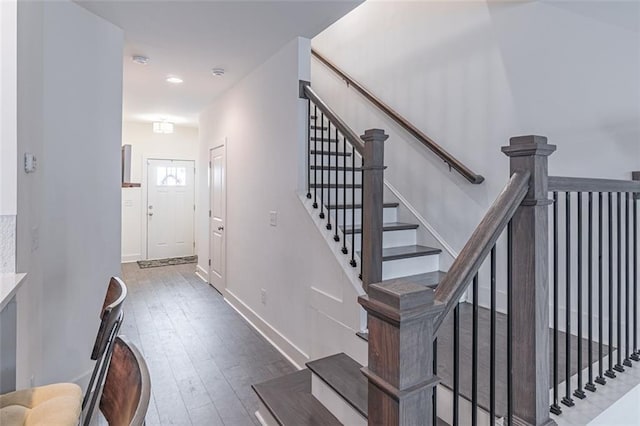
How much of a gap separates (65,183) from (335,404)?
226 centimetres

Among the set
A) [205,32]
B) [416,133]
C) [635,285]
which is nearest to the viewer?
[635,285]

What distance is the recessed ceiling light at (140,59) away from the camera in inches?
136

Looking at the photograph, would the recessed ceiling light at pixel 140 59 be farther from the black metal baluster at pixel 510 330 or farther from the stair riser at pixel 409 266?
the black metal baluster at pixel 510 330

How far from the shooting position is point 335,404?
1.96m

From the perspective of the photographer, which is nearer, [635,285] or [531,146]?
[531,146]

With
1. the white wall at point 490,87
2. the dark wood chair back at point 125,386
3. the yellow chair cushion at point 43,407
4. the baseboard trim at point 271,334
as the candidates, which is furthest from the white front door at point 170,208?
the dark wood chair back at point 125,386

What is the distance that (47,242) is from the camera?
2338 millimetres

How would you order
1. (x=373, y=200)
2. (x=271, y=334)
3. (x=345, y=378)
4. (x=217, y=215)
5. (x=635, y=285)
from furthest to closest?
(x=217, y=215) → (x=271, y=334) → (x=373, y=200) → (x=345, y=378) → (x=635, y=285)

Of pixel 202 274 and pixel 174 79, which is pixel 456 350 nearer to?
pixel 174 79

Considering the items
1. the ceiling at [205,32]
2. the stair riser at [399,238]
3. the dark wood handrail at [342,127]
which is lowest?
the stair riser at [399,238]

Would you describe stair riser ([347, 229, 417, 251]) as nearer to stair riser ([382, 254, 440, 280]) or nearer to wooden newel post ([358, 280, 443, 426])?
stair riser ([382, 254, 440, 280])

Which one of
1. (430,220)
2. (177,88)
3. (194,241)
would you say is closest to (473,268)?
(430,220)

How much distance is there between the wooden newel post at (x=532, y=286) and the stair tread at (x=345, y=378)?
2.54 feet

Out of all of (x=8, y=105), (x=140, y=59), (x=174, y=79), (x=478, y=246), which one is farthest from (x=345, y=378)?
(x=174, y=79)
